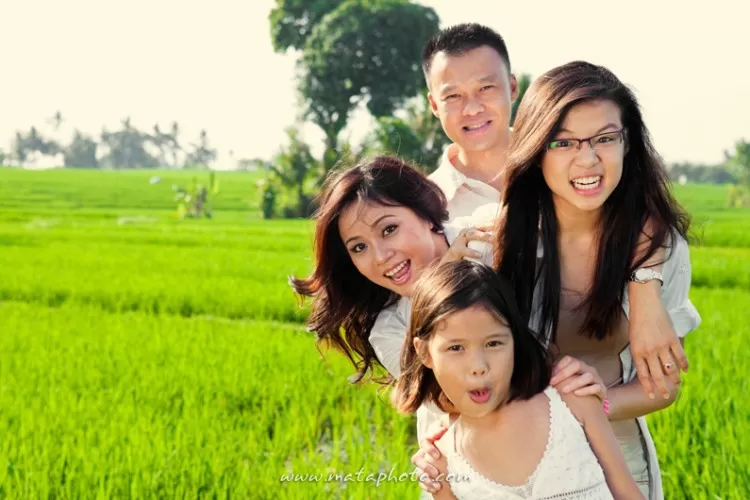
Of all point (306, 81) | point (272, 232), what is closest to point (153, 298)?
point (272, 232)

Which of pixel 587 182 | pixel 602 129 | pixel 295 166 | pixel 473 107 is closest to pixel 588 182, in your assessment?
pixel 587 182

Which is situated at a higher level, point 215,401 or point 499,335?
point 499,335

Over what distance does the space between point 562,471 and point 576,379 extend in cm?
17

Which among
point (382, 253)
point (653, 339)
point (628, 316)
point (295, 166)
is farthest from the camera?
point (295, 166)

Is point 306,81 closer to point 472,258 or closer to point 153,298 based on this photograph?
point 153,298

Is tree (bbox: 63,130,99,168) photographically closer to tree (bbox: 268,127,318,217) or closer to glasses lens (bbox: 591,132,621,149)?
tree (bbox: 268,127,318,217)

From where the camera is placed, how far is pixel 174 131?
62.4 m

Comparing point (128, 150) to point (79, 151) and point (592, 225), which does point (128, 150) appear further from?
point (592, 225)

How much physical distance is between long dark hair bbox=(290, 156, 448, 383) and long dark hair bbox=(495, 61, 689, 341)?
36cm

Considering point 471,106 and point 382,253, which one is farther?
point 471,106

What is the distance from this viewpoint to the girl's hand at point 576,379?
1679 millimetres

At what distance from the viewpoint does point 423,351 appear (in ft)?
5.81

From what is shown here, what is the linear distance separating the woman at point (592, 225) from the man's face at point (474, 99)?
101 centimetres

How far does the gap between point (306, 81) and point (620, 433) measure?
28064mm
